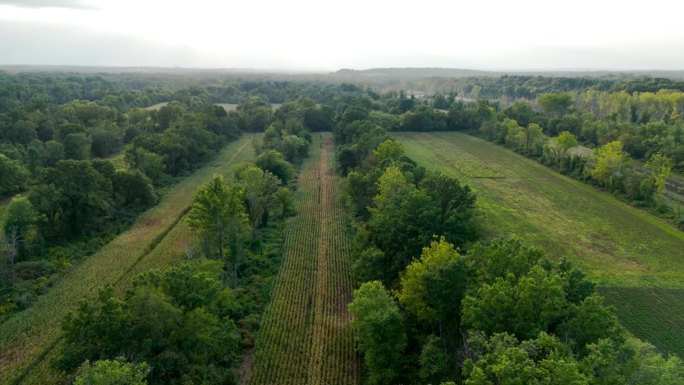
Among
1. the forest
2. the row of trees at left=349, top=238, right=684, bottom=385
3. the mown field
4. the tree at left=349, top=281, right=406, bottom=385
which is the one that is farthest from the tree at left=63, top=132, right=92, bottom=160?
the tree at left=349, top=281, right=406, bottom=385

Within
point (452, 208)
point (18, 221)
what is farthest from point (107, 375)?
point (18, 221)

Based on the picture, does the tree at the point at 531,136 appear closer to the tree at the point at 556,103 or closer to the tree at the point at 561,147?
the tree at the point at 561,147

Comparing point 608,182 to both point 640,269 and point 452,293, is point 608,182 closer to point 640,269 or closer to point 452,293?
point 640,269

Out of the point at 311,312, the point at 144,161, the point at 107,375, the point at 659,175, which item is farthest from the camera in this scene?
the point at 144,161

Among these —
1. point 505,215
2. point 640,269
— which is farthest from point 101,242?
point 640,269

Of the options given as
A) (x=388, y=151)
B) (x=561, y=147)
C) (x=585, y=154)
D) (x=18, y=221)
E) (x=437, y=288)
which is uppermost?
(x=388, y=151)

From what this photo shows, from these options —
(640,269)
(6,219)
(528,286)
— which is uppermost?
(528,286)

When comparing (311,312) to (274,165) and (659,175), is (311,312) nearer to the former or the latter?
(274,165)
